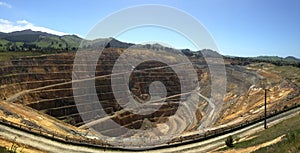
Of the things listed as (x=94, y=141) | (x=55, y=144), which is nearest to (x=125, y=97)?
(x=94, y=141)

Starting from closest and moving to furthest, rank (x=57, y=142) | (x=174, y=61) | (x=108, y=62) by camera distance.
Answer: (x=57, y=142), (x=108, y=62), (x=174, y=61)

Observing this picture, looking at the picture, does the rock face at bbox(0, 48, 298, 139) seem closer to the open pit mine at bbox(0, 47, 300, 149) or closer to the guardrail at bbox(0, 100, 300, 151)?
the open pit mine at bbox(0, 47, 300, 149)

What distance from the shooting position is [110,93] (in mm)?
92375

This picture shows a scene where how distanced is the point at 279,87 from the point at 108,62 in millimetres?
64741

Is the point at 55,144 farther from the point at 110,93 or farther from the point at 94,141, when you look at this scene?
the point at 110,93

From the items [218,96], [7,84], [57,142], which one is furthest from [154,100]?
[57,142]

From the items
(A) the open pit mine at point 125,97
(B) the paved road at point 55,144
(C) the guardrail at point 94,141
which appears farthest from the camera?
(A) the open pit mine at point 125,97

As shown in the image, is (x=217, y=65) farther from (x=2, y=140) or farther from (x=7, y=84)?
(x=2, y=140)

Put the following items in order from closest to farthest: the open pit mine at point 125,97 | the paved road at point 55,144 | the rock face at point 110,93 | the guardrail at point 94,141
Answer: the paved road at point 55,144 → the guardrail at point 94,141 → the open pit mine at point 125,97 → the rock face at point 110,93

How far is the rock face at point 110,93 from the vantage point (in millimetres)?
71312

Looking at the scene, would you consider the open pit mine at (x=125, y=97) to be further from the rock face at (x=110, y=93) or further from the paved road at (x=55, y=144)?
the paved road at (x=55, y=144)

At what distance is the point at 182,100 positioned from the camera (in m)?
95.0

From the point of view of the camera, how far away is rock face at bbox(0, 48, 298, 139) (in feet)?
234

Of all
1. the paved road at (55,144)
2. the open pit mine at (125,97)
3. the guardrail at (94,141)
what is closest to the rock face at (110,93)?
the open pit mine at (125,97)
